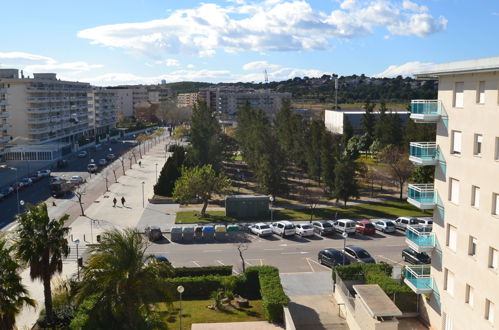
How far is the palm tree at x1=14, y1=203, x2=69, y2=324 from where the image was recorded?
21.6 metres

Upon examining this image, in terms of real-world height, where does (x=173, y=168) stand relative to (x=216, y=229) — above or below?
above

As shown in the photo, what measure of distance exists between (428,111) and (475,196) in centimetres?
458

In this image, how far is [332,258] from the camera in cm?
3259

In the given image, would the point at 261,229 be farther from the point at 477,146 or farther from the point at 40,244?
the point at 477,146

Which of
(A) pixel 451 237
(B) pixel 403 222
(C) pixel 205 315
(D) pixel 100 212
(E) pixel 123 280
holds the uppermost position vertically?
(A) pixel 451 237

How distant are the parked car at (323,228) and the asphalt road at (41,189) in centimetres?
2773

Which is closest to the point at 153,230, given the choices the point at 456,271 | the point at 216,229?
the point at 216,229

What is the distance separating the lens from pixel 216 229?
135 ft

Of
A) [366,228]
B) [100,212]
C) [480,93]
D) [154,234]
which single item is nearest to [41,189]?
[100,212]

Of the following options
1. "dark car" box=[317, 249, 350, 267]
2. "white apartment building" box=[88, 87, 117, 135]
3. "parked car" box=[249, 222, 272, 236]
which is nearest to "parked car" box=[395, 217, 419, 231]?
"dark car" box=[317, 249, 350, 267]

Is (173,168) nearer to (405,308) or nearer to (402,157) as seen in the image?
(402,157)

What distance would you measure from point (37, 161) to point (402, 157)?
60.5m

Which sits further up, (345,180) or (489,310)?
(345,180)

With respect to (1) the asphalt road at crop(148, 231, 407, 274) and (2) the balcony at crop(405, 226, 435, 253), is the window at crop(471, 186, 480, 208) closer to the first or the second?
(2) the balcony at crop(405, 226, 435, 253)
